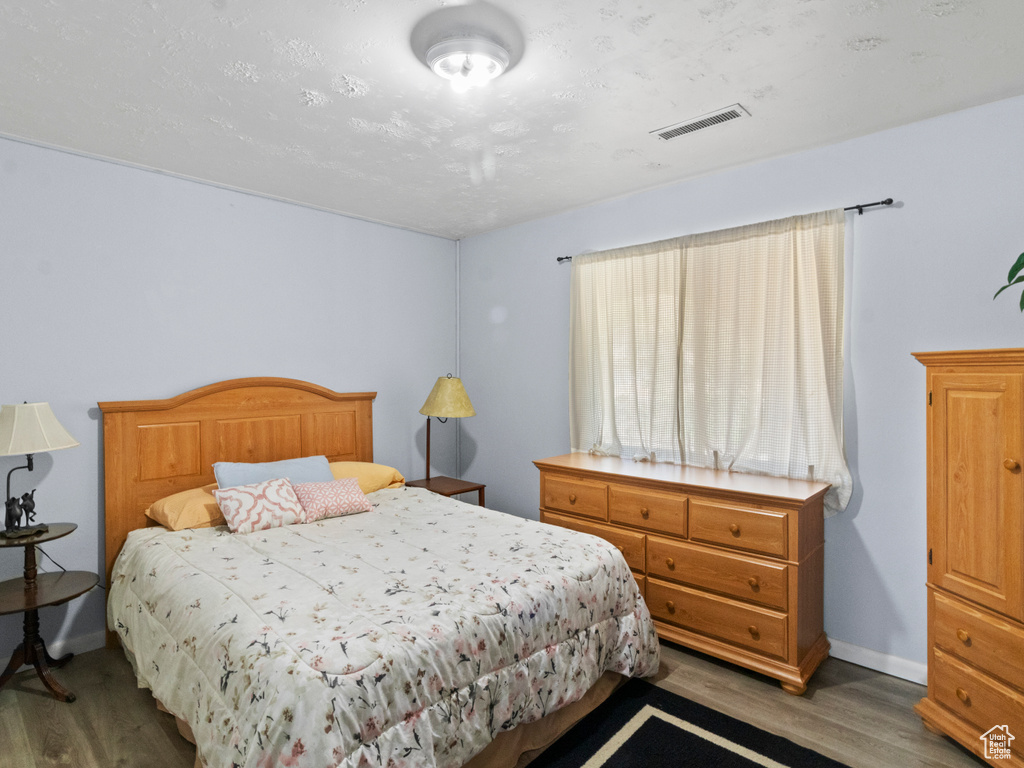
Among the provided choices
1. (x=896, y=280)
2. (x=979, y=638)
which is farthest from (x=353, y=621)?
(x=896, y=280)

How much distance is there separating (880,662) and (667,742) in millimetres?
1272

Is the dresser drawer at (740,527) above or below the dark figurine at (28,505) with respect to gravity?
below

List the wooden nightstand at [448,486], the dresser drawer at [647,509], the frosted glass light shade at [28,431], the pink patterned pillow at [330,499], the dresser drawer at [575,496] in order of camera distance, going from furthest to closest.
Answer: the wooden nightstand at [448,486], the dresser drawer at [575,496], the pink patterned pillow at [330,499], the dresser drawer at [647,509], the frosted glass light shade at [28,431]

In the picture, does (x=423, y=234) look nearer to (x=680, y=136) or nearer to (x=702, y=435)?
(x=680, y=136)

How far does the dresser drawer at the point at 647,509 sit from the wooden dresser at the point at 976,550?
1045 millimetres

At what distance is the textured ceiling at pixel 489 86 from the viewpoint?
1.79 meters

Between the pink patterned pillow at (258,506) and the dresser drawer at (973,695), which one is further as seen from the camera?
the pink patterned pillow at (258,506)

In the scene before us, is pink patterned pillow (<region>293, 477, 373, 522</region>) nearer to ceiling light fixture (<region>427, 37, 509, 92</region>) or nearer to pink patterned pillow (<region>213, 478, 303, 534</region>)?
pink patterned pillow (<region>213, 478, 303, 534</region>)

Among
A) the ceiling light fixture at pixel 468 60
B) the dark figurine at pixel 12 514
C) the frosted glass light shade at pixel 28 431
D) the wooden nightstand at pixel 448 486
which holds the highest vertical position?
the ceiling light fixture at pixel 468 60

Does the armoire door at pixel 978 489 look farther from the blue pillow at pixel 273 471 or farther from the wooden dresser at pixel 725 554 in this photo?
the blue pillow at pixel 273 471

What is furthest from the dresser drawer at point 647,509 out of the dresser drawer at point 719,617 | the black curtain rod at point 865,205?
the black curtain rod at point 865,205

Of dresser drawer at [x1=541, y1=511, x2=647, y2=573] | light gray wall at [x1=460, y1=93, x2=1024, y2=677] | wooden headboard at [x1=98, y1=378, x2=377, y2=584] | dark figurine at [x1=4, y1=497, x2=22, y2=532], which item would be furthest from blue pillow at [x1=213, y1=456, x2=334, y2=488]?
light gray wall at [x1=460, y1=93, x2=1024, y2=677]

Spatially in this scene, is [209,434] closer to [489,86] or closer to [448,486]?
[448,486]

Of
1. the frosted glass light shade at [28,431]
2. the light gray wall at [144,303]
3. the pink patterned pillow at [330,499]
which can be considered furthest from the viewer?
the pink patterned pillow at [330,499]
